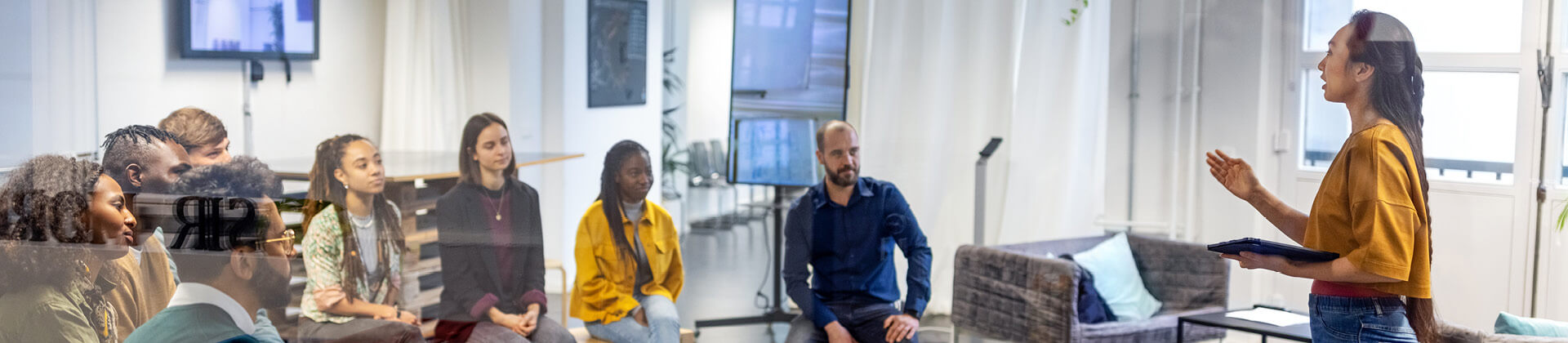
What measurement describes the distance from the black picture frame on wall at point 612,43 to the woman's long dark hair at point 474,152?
0.27 m

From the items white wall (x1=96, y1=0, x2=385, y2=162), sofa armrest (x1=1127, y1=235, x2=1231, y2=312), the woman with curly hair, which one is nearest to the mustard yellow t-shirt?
sofa armrest (x1=1127, y1=235, x2=1231, y2=312)

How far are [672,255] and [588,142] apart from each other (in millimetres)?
395

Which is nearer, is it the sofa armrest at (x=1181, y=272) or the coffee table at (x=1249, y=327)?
the coffee table at (x=1249, y=327)

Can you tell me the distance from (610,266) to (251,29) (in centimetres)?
115

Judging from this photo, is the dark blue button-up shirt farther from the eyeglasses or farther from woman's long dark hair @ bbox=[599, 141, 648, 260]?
the eyeglasses

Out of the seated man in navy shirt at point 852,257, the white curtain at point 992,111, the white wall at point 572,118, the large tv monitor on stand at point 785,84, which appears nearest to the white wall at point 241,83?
the white wall at point 572,118

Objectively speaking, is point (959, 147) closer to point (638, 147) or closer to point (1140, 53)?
point (1140, 53)

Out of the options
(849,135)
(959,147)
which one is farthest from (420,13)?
(959,147)

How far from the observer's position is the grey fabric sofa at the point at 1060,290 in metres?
3.04

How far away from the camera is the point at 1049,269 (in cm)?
303

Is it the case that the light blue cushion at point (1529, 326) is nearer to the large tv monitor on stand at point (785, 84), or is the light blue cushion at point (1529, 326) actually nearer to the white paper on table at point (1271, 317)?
the white paper on table at point (1271, 317)

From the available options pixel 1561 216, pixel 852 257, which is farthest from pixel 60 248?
pixel 1561 216

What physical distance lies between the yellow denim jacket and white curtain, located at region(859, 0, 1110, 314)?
0.62m

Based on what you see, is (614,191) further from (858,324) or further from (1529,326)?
(1529,326)
